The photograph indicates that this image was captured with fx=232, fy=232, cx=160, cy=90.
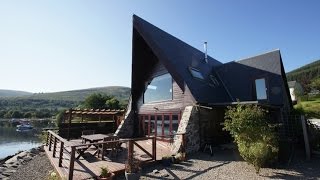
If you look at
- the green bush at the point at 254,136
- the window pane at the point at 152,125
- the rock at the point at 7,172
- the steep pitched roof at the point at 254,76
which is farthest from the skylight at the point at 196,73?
the rock at the point at 7,172

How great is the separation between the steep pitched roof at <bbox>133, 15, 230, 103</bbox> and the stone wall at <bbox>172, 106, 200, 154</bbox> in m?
0.95

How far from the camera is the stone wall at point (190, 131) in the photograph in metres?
12.1

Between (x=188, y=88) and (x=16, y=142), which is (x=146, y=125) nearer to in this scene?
(x=188, y=88)

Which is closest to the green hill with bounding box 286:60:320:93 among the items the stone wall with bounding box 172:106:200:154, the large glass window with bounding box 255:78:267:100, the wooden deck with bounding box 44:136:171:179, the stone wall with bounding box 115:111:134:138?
the large glass window with bounding box 255:78:267:100

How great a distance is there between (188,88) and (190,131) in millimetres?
2749

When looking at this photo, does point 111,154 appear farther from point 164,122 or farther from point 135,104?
point 135,104

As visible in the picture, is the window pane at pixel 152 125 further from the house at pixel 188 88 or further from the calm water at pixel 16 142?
the calm water at pixel 16 142

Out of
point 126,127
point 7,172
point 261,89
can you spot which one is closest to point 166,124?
point 126,127

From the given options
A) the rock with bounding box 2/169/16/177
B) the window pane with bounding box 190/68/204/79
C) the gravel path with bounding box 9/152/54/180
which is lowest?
the rock with bounding box 2/169/16/177

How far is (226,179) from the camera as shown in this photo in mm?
8180

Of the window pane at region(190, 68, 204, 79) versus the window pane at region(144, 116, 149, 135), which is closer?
the window pane at region(190, 68, 204, 79)

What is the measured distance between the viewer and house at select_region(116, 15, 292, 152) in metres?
13.8

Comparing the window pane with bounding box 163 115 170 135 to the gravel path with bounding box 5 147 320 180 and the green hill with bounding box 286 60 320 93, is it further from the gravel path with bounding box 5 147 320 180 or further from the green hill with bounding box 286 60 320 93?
the green hill with bounding box 286 60 320 93

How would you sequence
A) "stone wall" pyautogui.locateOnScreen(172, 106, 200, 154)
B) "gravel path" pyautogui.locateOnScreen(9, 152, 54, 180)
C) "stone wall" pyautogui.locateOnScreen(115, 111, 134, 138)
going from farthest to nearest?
"stone wall" pyautogui.locateOnScreen(115, 111, 134, 138) → "stone wall" pyautogui.locateOnScreen(172, 106, 200, 154) → "gravel path" pyautogui.locateOnScreen(9, 152, 54, 180)
